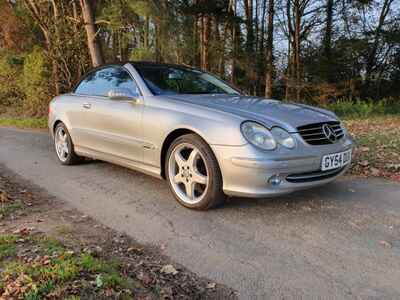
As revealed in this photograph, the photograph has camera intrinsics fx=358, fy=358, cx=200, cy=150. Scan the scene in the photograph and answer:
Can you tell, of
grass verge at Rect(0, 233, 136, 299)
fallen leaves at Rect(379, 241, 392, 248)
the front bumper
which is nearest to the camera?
grass verge at Rect(0, 233, 136, 299)

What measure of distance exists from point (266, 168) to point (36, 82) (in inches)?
518

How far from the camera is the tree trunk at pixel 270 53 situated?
13.3 m

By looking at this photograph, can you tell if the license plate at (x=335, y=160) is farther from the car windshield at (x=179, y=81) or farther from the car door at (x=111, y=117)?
the car door at (x=111, y=117)

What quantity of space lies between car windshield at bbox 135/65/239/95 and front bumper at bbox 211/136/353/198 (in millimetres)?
1213

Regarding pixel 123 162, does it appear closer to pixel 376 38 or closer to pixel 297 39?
pixel 297 39

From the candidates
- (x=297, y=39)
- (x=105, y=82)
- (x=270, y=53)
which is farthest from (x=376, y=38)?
(x=105, y=82)

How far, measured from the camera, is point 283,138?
296 cm

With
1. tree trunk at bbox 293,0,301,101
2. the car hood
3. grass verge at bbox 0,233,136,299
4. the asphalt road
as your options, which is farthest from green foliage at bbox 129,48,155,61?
grass verge at bbox 0,233,136,299

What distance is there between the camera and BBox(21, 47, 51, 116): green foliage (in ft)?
44.5

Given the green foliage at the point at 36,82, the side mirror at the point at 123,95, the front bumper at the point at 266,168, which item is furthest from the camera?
the green foliage at the point at 36,82

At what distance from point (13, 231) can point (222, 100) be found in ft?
7.29

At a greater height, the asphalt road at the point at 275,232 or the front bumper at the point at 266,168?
the front bumper at the point at 266,168

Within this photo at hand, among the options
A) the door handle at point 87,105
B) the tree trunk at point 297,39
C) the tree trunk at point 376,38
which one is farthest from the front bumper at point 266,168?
the tree trunk at point 376,38

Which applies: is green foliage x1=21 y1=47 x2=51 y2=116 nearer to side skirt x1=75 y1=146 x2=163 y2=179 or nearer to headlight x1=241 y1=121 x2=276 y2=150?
side skirt x1=75 y1=146 x2=163 y2=179
